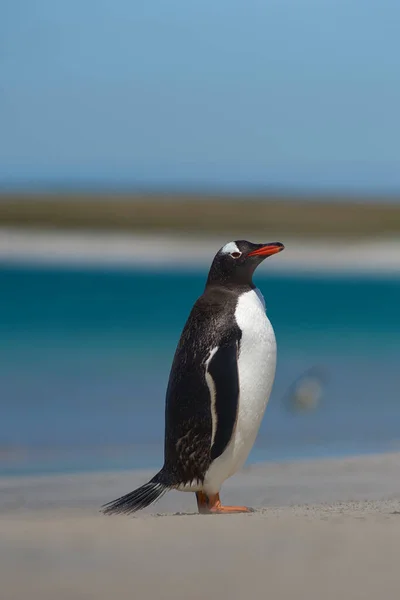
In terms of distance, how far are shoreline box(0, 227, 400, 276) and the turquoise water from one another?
9809mm

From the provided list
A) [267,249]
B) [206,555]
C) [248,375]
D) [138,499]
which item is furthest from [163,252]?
[206,555]

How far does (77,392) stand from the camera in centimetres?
1021

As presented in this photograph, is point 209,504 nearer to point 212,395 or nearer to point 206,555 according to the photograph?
point 212,395

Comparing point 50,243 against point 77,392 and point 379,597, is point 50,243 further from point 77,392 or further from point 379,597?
point 379,597

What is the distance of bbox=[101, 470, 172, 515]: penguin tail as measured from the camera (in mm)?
4688

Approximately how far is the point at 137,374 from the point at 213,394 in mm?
6623

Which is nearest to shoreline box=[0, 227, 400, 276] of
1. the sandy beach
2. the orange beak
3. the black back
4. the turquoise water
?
the turquoise water

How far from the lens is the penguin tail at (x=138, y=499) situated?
4688mm

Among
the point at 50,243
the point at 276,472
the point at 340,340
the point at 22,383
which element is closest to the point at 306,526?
the point at 276,472

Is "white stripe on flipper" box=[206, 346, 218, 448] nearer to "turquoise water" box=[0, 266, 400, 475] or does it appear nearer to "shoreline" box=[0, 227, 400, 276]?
"turquoise water" box=[0, 266, 400, 475]

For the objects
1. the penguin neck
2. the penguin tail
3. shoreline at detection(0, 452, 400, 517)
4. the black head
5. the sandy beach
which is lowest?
the sandy beach

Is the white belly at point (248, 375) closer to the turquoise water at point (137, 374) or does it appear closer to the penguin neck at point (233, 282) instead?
the penguin neck at point (233, 282)

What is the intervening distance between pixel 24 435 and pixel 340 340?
791 cm

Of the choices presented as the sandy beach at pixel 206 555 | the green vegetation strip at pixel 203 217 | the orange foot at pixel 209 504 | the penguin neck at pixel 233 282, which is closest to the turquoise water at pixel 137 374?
the orange foot at pixel 209 504
